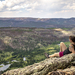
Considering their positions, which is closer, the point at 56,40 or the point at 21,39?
the point at 21,39

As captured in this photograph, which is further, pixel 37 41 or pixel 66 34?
pixel 66 34

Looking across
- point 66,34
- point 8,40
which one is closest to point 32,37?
point 8,40

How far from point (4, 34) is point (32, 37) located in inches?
1139

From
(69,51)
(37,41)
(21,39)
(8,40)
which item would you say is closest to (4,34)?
(8,40)

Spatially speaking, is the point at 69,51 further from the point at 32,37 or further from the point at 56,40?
the point at 56,40

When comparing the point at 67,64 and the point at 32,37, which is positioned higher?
the point at 67,64

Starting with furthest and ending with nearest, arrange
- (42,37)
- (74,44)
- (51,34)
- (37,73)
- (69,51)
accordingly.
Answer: (51,34) → (42,37) → (69,51) → (74,44) → (37,73)

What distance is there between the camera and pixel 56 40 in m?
107

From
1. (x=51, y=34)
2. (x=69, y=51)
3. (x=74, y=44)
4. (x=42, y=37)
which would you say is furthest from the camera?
(x=51, y=34)

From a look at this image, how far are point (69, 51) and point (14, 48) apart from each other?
76060 millimetres

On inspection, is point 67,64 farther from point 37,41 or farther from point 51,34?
point 51,34

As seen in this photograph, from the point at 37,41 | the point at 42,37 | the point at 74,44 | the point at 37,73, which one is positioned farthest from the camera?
the point at 42,37

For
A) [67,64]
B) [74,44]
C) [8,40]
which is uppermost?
[74,44]

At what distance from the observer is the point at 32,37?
102000 mm
